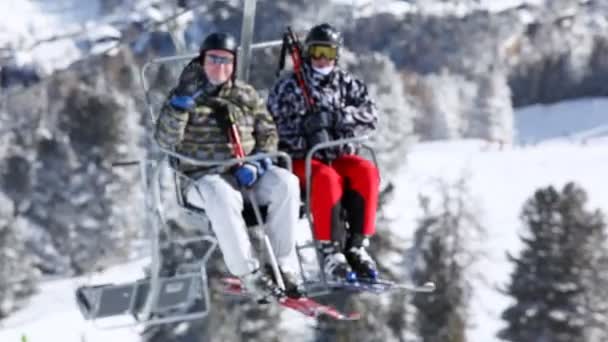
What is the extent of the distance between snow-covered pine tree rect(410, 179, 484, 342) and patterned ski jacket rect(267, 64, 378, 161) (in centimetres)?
3993

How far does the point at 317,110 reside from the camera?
934 cm

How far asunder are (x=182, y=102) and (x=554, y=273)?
40.7m

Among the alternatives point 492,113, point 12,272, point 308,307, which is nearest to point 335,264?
point 308,307

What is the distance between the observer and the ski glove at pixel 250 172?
354 inches

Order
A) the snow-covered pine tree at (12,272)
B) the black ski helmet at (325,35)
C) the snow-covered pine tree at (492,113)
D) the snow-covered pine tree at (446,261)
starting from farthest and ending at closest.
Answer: the snow-covered pine tree at (492,113) → the snow-covered pine tree at (12,272) → the snow-covered pine tree at (446,261) → the black ski helmet at (325,35)

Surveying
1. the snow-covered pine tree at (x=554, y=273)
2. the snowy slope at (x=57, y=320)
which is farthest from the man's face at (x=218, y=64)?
the snowy slope at (x=57, y=320)

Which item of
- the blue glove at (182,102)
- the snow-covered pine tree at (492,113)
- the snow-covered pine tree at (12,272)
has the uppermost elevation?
the blue glove at (182,102)

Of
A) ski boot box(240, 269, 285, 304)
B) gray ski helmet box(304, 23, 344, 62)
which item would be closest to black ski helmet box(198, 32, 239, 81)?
gray ski helmet box(304, 23, 344, 62)

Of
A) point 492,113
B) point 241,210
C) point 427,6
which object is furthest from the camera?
point 427,6

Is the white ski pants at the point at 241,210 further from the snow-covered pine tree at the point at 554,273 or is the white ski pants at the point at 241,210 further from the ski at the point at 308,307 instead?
the snow-covered pine tree at the point at 554,273

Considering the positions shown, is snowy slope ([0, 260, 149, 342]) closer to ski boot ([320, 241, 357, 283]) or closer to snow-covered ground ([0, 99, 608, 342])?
snow-covered ground ([0, 99, 608, 342])

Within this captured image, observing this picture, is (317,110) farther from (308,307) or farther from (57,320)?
(57,320)

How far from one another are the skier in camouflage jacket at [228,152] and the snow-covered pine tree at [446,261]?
1587 inches

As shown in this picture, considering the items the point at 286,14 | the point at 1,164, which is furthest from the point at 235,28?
the point at 1,164
